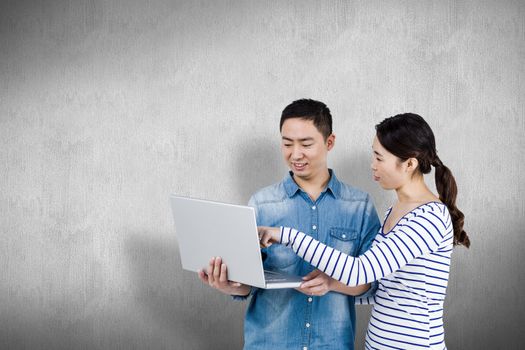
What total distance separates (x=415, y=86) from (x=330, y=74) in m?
0.36

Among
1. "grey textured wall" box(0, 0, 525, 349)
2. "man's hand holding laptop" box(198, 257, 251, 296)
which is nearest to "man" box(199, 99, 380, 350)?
"man's hand holding laptop" box(198, 257, 251, 296)

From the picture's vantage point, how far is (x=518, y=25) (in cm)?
263

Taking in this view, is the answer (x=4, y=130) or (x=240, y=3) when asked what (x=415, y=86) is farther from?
(x=4, y=130)

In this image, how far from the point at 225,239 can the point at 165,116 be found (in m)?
1.04

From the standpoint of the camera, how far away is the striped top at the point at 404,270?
1524 mm

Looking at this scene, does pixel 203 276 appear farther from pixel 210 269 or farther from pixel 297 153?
pixel 297 153

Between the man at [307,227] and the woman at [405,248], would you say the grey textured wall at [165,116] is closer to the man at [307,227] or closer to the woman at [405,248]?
the man at [307,227]

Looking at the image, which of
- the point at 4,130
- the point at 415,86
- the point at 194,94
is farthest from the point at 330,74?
the point at 4,130

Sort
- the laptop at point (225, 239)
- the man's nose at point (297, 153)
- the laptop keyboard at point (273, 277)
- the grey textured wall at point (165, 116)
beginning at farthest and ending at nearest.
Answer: the grey textured wall at point (165, 116) → the man's nose at point (297, 153) → the laptop keyboard at point (273, 277) → the laptop at point (225, 239)

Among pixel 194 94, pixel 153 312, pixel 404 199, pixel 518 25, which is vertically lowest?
pixel 153 312

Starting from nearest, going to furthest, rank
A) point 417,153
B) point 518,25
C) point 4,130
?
1. point 417,153
2. point 4,130
3. point 518,25

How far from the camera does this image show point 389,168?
1673 mm

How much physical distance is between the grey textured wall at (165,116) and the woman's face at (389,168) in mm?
861

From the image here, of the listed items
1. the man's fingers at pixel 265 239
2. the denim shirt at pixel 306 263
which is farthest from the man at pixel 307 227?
the man's fingers at pixel 265 239
